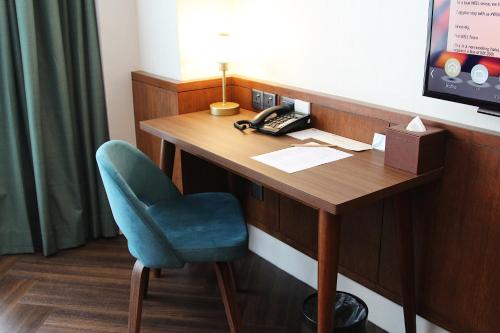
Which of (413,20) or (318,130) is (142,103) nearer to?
(318,130)

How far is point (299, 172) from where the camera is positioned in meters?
1.77

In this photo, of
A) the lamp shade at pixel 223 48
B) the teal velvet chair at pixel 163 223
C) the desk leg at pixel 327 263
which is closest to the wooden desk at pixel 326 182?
the desk leg at pixel 327 263

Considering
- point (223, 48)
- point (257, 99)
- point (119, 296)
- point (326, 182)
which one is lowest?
point (119, 296)

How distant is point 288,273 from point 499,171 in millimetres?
1249

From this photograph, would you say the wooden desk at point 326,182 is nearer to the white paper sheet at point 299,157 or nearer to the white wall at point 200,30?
the white paper sheet at point 299,157

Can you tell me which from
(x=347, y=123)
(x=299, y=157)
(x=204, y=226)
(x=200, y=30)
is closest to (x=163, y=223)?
(x=204, y=226)

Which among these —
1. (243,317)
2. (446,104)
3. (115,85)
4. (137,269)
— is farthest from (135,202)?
(115,85)

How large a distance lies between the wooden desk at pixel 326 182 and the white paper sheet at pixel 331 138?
2.0 inches

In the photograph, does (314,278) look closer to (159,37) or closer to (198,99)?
(198,99)

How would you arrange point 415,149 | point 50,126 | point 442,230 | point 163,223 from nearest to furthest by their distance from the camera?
point 415,149 → point 442,230 → point 163,223 → point 50,126

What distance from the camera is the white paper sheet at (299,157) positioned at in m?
1.84

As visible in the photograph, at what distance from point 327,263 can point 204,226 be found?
603 millimetres

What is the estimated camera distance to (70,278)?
267 cm

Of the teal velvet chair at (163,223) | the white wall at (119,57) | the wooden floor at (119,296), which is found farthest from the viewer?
the white wall at (119,57)
